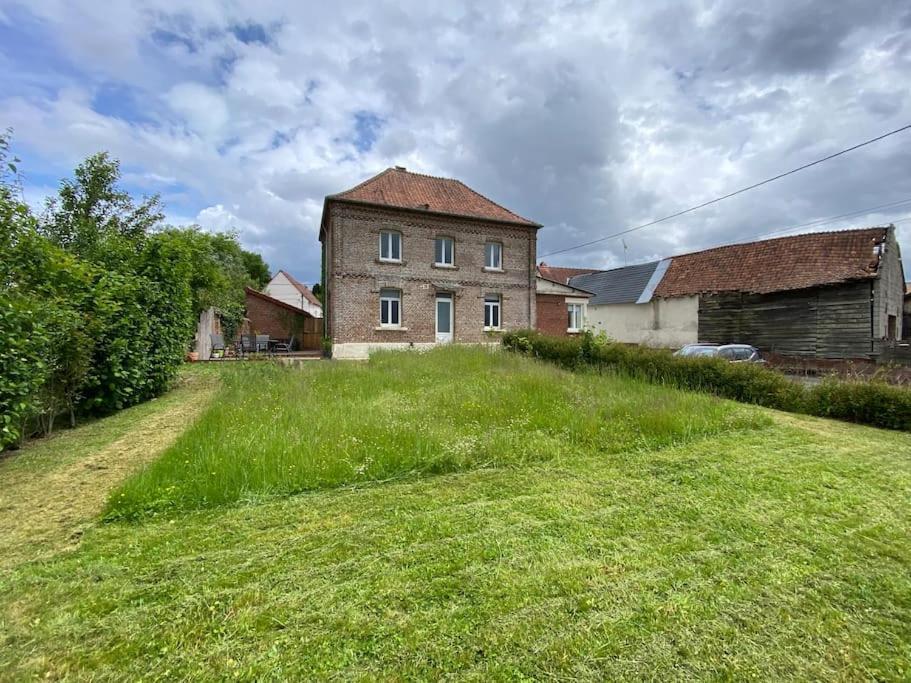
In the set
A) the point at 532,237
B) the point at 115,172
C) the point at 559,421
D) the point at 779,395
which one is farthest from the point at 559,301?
the point at 115,172

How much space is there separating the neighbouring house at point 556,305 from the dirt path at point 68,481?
18.3m

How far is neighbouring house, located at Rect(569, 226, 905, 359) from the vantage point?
1592 centimetres

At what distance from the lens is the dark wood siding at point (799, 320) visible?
15.6 meters

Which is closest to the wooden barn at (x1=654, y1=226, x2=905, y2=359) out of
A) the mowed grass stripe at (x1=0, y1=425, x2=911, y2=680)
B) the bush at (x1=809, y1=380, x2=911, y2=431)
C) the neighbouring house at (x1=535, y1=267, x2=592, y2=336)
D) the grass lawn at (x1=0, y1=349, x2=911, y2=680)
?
the neighbouring house at (x1=535, y1=267, x2=592, y2=336)

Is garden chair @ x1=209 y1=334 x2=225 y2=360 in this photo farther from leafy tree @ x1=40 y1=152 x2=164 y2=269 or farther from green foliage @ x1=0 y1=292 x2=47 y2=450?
green foliage @ x1=0 y1=292 x2=47 y2=450

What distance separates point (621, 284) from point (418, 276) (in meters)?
15.8

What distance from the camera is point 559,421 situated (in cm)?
555

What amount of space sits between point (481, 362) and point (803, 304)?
50.0 ft

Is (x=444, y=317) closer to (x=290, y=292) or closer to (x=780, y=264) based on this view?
(x=780, y=264)

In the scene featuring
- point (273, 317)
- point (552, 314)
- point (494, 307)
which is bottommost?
point (552, 314)

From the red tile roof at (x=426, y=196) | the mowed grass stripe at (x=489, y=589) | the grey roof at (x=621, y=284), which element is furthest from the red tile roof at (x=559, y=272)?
the mowed grass stripe at (x=489, y=589)

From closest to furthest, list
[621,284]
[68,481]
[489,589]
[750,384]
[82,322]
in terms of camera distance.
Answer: [489,589]
[68,481]
[82,322]
[750,384]
[621,284]

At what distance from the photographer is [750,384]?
26.6ft

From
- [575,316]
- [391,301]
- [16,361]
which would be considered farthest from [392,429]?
[575,316]
